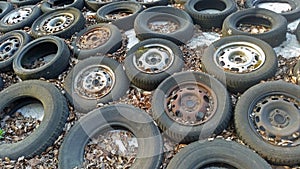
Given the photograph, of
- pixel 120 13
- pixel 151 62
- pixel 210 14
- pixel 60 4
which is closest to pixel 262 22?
pixel 210 14

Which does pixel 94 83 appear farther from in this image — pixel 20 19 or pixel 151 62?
pixel 20 19

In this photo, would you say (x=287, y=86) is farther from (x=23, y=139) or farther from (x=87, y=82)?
(x=23, y=139)

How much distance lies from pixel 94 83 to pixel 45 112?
2.81ft

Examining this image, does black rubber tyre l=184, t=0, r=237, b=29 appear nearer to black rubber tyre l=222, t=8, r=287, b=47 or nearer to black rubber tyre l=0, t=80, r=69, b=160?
black rubber tyre l=222, t=8, r=287, b=47

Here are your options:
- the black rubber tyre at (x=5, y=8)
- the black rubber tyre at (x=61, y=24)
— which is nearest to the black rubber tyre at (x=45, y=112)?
the black rubber tyre at (x=61, y=24)

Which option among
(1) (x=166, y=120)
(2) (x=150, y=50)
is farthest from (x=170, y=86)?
(2) (x=150, y=50)

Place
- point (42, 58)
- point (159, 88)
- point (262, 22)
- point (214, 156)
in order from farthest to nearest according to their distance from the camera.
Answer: point (42, 58) < point (262, 22) < point (159, 88) < point (214, 156)

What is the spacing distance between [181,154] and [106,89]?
1686 millimetres

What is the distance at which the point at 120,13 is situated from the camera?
246 inches

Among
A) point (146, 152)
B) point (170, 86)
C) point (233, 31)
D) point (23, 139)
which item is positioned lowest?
point (23, 139)

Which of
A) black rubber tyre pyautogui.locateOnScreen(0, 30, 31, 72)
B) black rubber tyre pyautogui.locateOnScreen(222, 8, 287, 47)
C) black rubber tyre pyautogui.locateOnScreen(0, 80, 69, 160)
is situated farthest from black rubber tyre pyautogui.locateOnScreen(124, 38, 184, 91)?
black rubber tyre pyautogui.locateOnScreen(0, 30, 31, 72)

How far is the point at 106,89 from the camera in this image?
14.7 feet

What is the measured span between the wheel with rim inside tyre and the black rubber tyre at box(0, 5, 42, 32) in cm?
149

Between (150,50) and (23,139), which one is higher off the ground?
(150,50)
